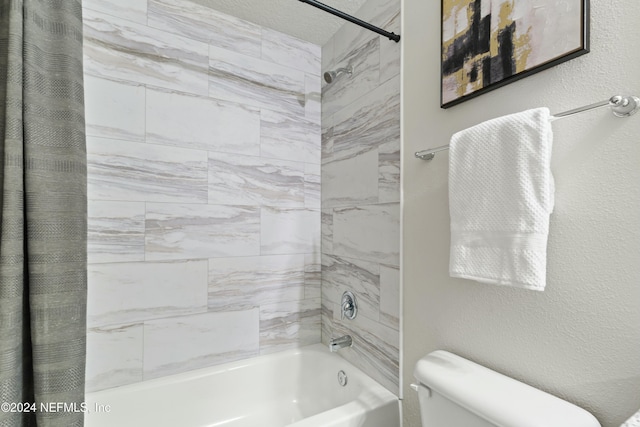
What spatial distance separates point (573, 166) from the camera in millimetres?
811

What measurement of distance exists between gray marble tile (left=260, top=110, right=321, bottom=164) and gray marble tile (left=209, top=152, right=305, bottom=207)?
5 cm

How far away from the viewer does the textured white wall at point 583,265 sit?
2.34 feet

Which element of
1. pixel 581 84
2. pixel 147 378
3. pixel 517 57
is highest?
pixel 517 57

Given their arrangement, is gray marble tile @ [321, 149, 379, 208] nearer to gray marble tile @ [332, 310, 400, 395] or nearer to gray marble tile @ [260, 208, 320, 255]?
gray marble tile @ [260, 208, 320, 255]

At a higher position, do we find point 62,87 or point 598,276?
point 62,87

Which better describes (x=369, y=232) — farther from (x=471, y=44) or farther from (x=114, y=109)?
(x=114, y=109)

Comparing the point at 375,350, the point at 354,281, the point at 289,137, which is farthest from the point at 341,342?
the point at 289,137

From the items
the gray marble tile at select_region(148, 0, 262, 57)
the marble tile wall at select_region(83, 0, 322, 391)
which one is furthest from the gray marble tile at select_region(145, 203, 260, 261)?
the gray marble tile at select_region(148, 0, 262, 57)

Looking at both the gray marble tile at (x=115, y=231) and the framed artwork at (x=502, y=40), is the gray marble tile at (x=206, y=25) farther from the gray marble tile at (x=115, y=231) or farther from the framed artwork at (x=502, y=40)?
the framed artwork at (x=502, y=40)

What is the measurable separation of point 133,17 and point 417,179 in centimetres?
154

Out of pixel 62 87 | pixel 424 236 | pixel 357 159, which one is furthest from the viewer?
pixel 357 159

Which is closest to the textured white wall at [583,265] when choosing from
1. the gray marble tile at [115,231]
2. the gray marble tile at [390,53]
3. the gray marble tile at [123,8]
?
the gray marble tile at [390,53]

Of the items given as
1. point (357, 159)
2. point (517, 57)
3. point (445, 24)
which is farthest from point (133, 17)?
point (517, 57)

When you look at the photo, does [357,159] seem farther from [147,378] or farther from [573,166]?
[147,378]
